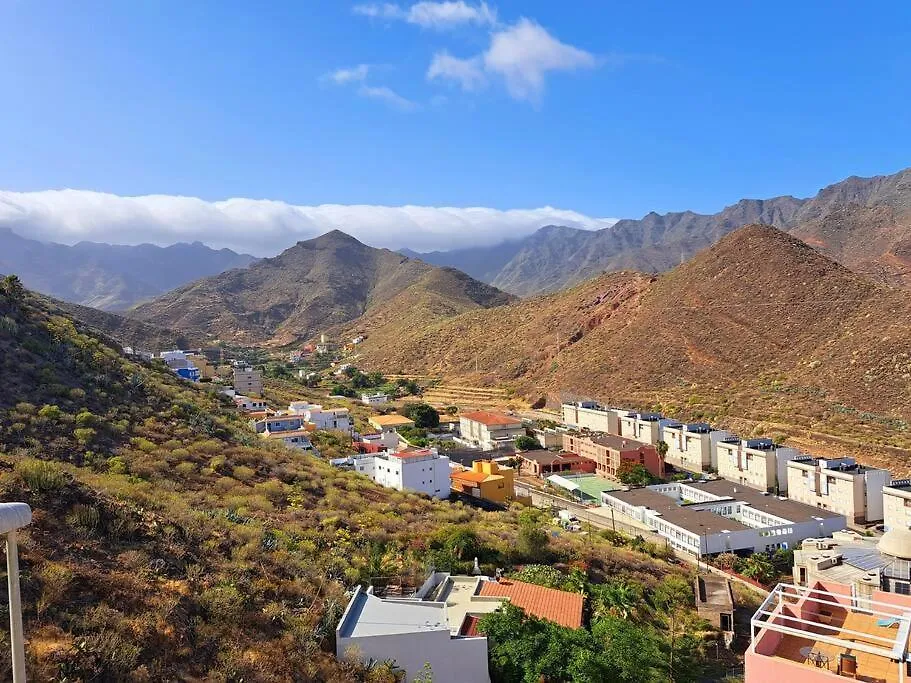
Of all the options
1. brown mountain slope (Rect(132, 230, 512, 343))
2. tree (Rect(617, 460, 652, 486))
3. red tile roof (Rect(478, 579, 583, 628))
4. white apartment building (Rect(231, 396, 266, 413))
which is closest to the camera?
red tile roof (Rect(478, 579, 583, 628))

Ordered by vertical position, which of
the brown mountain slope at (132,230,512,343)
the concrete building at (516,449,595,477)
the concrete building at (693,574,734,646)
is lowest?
the concrete building at (516,449,595,477)

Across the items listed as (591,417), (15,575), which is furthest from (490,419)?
(15,575)

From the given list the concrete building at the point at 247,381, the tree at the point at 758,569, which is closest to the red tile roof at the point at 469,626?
the tree at the point at 758,569

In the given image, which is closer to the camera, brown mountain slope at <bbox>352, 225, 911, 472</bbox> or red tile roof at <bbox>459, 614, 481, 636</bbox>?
red tile roof at <bbox>459, 614, 481, 636</bbox>

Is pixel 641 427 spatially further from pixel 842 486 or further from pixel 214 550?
pixel 214 550

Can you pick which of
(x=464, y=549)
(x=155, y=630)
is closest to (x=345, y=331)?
(x=464, y=549)

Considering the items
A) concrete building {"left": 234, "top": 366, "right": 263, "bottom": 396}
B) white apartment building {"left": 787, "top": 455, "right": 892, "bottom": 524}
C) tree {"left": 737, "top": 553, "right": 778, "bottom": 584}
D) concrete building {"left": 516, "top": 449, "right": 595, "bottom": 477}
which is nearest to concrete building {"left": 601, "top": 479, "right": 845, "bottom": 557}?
tree {"left": 737, "top": 553, "right": 778, "bottom": 584}

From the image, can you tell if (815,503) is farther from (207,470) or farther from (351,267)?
(351,267)

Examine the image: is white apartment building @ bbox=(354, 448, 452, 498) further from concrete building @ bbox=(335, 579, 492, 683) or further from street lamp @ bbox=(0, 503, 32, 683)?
street lamp @ bbox=(0, 503, 32, 683)
